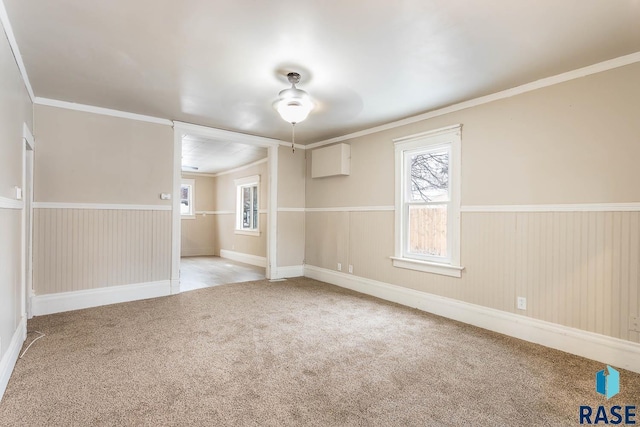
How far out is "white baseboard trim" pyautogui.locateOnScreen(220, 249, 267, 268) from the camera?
740 centimetres

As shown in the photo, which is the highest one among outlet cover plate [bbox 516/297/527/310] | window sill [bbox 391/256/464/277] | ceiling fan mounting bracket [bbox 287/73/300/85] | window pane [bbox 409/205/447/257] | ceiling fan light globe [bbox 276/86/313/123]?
ceiling fan mounting bracket [bbox 287/73/300/85]

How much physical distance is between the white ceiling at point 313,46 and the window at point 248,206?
13.8 ft

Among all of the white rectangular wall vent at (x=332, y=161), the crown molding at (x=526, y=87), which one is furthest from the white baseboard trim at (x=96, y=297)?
the crown molding at (x=526, y=87)

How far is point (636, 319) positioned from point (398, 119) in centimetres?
309

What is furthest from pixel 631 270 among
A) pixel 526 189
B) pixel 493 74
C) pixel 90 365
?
pixel 90 365

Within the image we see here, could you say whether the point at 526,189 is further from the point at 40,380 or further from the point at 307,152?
the point at 40,380

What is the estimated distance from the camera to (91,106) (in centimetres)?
392

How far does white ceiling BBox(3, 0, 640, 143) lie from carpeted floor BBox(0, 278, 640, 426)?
8.14 feet

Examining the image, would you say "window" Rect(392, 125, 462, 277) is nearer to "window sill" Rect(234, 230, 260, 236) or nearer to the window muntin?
the window muntin

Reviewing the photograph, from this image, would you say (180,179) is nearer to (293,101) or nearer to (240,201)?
(293,101)

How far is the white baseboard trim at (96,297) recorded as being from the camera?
3654mm

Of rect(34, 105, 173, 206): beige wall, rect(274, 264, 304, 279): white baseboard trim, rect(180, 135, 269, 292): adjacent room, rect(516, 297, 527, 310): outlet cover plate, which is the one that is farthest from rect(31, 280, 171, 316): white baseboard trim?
rect(516, 297, 527, 310): outlet cover plate

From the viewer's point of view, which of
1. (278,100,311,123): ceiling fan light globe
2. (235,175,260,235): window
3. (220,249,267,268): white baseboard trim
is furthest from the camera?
(235,175,260,235): window

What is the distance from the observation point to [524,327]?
10.0 ft
